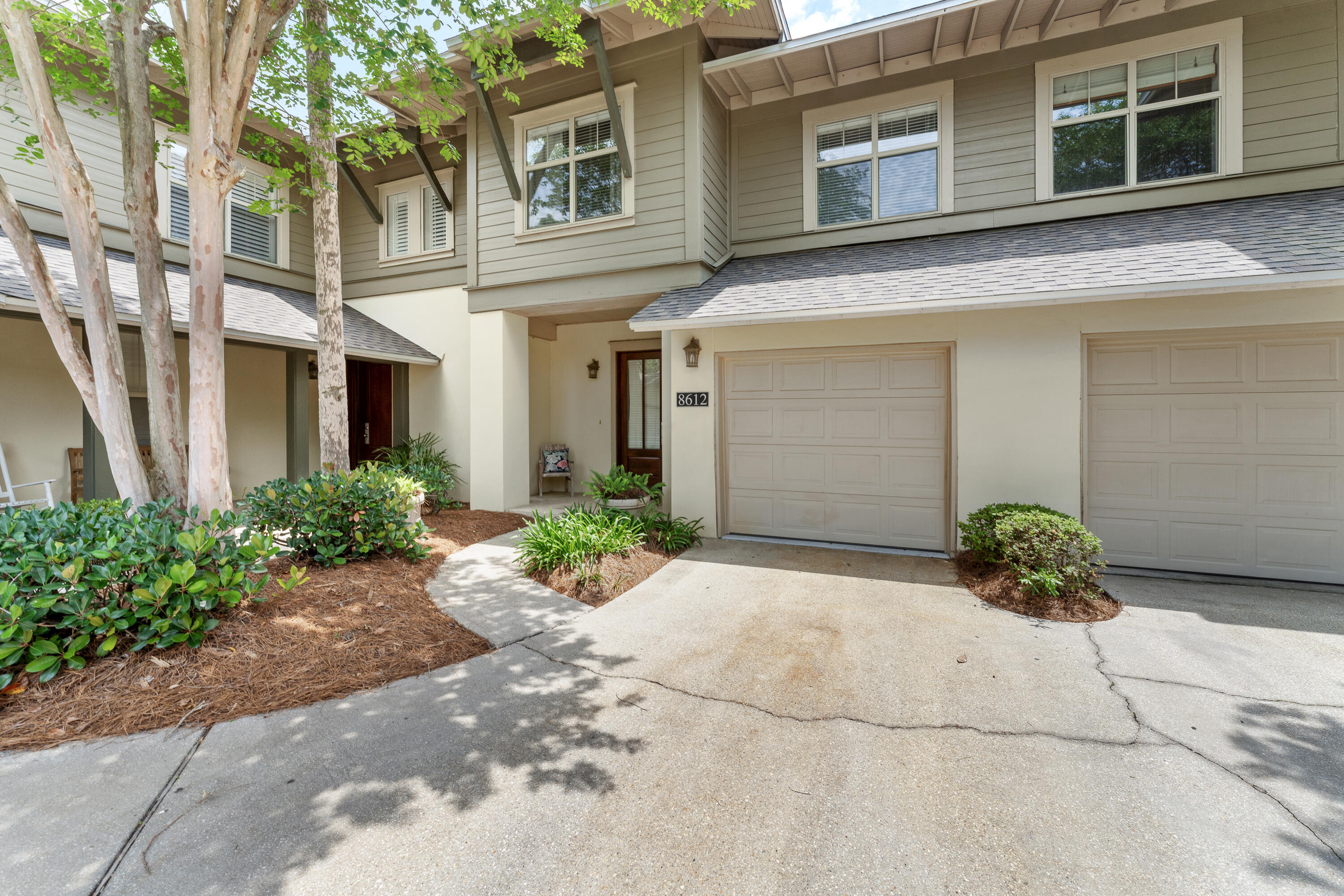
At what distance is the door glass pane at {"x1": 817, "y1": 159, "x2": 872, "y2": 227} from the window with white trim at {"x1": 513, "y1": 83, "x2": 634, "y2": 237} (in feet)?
7.88

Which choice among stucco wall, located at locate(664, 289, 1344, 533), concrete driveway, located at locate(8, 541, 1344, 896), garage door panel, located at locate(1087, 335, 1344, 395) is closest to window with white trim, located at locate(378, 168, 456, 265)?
stucco wall, located at locate(664, 289, 1344, 533)

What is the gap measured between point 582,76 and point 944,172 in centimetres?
459

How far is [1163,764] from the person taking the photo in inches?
93.3

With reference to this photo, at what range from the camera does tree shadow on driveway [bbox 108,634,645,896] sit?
1832 mm

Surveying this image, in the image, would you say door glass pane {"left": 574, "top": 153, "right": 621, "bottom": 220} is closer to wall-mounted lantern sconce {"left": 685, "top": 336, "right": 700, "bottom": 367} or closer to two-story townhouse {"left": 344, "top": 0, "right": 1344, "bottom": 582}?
two-story townhouse {"left": 344, "top": 0, "right": 1344, "bottom": 582}

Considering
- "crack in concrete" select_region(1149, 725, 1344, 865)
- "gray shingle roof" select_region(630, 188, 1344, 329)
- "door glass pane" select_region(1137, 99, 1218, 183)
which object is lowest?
"crack in concrete" select_region(1149, 725, 1344, 865)

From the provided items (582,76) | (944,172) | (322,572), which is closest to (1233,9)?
(944,172)

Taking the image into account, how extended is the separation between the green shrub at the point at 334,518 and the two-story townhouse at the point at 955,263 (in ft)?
8.78

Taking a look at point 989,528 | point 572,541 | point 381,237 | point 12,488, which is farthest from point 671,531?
point 381,237

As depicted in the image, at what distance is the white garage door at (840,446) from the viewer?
5.87 m

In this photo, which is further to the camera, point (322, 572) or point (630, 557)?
point (630, 557)

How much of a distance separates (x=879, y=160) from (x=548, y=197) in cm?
426

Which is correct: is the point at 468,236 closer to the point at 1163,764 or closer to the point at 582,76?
the point at 582,76

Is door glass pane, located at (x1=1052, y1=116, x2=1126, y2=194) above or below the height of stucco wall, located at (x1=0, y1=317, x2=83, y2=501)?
above
